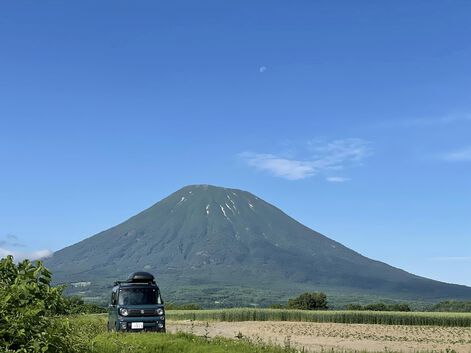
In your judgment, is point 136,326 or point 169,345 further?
point 136,326

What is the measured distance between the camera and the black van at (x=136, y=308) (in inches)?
1001

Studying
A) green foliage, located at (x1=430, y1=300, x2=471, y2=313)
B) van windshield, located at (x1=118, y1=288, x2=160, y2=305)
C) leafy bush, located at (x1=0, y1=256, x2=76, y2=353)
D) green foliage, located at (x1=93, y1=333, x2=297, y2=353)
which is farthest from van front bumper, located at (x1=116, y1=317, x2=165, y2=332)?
green foliage, located at (x1=430, y1=300, x2=471, y2=313)

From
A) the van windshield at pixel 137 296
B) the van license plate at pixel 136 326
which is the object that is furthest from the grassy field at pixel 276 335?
the van windshield at pixel 137 296

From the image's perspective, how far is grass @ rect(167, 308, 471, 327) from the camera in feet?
197

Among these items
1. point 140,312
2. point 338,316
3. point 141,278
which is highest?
point 141,278

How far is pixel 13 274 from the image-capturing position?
716 cm

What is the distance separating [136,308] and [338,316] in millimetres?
40475

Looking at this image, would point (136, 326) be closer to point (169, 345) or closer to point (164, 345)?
point (169, 345)

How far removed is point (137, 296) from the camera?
85.8 ft

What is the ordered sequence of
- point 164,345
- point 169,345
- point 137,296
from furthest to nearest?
point 137,296
point 169,345
point 164,345

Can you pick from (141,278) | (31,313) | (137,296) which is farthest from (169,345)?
(141,278)

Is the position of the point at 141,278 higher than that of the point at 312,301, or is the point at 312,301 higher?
the point at 141,278

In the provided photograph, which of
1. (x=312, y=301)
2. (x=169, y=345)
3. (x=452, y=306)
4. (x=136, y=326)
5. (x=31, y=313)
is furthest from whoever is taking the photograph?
(x=452, y=306)

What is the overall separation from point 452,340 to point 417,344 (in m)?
5.06
